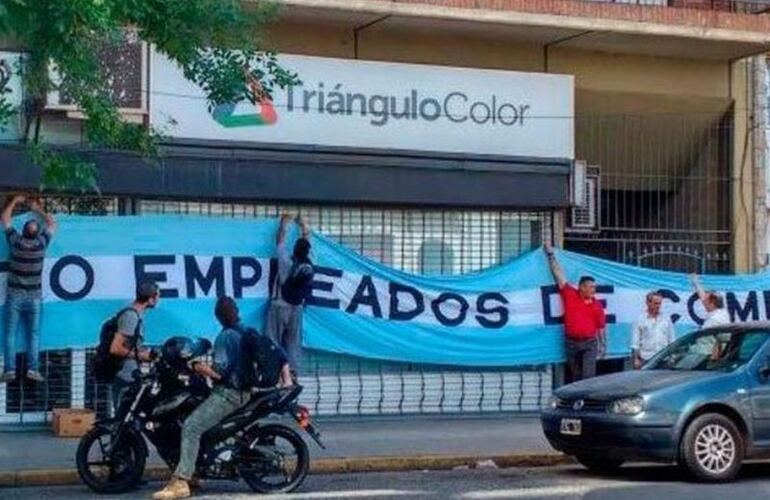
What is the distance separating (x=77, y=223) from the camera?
1628 cm

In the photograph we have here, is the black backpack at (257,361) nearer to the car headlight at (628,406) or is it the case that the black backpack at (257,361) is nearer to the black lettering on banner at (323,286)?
the car headlight at (628,406)

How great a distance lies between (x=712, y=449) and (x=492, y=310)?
5.37 m

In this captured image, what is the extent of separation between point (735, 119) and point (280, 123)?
21.9 feet

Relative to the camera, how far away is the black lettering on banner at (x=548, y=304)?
18531mm

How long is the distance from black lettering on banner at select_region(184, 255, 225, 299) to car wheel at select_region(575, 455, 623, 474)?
4.78 meters

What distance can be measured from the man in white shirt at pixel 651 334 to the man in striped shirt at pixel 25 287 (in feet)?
22.2

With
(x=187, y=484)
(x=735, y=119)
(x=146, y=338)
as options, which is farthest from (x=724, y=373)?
(x=735, y=119)

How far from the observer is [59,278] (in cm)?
1622

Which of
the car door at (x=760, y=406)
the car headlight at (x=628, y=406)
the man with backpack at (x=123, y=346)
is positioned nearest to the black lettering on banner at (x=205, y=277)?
the man with backpack at (x=123, y=346)

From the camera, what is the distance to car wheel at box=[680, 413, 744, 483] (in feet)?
43.1

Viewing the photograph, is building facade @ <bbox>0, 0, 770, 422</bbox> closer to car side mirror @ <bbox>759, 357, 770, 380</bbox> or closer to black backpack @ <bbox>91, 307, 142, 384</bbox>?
black backpack @ <bbox>91, 307, 142, 384</bbox>

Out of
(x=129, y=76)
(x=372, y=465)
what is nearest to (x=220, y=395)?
(x=372, y=465)

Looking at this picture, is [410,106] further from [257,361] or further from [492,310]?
[257,361]

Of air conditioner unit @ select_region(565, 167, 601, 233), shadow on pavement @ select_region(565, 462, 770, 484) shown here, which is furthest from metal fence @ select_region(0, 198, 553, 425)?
shadow on pavement @ select_region(565, 462, 770, 484)
